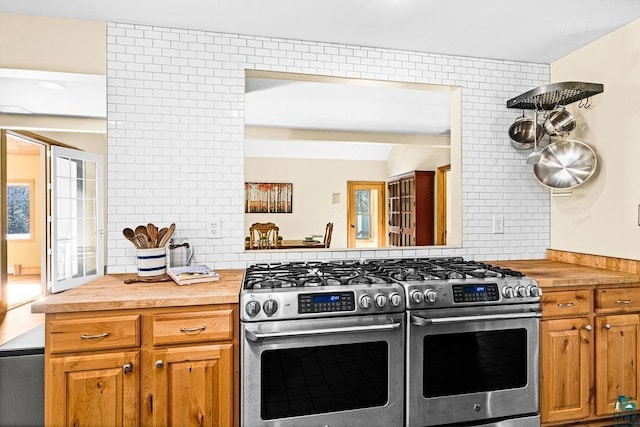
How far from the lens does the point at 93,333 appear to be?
5.18 ft

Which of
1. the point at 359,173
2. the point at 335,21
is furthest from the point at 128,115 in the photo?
the point at 359,173

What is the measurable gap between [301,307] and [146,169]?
1294 mm

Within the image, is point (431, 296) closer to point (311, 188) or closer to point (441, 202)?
point (441, 202)

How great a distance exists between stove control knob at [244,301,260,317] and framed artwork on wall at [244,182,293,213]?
19.4ft

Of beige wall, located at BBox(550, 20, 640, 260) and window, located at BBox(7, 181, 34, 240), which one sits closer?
beige wall, located at BBox(550, 20, 640, 260)

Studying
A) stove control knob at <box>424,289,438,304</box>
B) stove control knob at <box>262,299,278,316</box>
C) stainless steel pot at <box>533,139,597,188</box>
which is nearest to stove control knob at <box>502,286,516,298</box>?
stove control knob at <box>424,289,438,304</box>

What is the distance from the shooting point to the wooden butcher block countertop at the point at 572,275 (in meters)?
2.02

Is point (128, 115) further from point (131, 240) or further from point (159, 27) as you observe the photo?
point (131, 240)

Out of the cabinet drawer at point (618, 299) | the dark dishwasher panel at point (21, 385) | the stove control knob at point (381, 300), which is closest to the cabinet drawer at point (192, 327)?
the dark dishwasher panel at point (21, 385)

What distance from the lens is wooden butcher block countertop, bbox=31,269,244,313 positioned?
1562mm

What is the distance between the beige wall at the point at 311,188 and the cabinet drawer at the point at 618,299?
5.84 m

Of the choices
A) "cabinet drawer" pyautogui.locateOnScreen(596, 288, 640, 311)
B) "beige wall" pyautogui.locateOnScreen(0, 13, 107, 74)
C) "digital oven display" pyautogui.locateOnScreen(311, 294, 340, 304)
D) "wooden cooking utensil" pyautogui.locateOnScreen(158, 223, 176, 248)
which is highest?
"beige wall" pyautogui.locateOnScreen(0, 13, 107, 74)

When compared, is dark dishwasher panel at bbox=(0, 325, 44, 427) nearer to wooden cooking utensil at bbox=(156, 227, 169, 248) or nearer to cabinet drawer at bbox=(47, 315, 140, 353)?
cabinet drawer at bbox=(47, 315, 140, 353)

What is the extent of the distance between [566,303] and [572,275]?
19 cm
